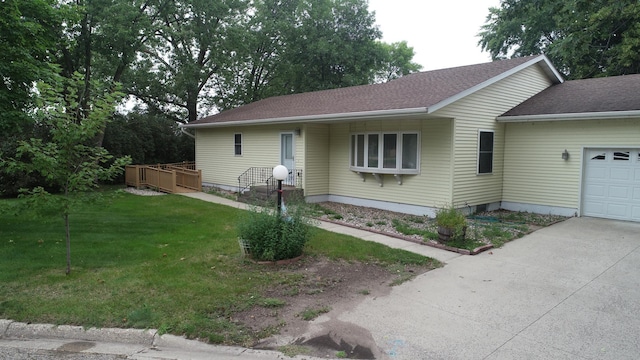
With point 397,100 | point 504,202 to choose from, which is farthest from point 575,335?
point 504,202

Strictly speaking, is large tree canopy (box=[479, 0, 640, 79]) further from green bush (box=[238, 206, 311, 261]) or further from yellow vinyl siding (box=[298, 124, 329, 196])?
green bush (box=[238, 206, 311, 261])

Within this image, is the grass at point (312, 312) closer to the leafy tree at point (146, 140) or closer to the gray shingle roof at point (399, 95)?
the gray shingle roof at point (399, 95)

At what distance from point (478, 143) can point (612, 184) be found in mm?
3396

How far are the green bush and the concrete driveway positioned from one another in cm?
180

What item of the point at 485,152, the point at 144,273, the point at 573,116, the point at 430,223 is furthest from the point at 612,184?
the point at 144,273

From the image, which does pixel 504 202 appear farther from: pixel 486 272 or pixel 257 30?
pixel 257 30

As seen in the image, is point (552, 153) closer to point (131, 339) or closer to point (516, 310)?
point (516, 310)

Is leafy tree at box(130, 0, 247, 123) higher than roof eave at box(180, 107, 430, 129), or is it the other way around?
leafy tree at box(130, 0, 247, 123)

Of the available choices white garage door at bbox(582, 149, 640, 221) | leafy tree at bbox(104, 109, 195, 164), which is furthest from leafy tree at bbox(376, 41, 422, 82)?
white garage door at bbox(582, 149, 640, 221)

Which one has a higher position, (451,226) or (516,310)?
(451,226)

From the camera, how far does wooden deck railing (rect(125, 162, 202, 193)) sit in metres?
15.9

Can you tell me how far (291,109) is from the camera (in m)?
14.5

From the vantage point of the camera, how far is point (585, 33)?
665 inches

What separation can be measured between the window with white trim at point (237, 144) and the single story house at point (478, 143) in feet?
7.95
